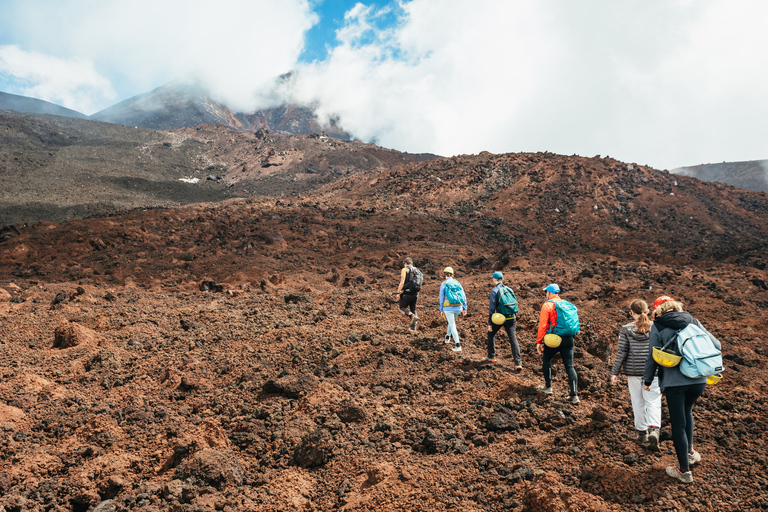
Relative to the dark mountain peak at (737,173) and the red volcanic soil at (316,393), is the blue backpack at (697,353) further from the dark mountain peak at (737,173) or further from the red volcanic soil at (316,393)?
the dark mountain peak at (737,173)

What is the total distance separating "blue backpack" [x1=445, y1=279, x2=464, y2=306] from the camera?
6617 millimetres

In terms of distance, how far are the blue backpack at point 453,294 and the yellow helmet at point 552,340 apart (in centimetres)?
188

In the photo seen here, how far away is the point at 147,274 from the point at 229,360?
25.9 feet

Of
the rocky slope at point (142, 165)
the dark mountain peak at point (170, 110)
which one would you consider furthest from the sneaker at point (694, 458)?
the dark mountain peak at point (170, 110)

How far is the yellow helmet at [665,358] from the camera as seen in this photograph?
3.49 metres

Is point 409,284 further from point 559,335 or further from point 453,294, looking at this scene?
point 559,335

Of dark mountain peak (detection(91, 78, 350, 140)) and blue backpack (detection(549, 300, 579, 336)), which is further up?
dark mountain peak (detection(91, 78, 350, 140))

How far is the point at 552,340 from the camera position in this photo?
4902 millimetres

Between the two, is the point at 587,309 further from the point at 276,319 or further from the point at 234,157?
the point at 234,157

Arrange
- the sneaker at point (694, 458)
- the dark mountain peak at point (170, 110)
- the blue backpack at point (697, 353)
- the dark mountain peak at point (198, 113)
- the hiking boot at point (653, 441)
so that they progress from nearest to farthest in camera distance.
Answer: the blue backpack at point (697, 353) → the sneaker at point (694, 458) → the hiking boot at point (653, 441) → the dark mountain peak at point (170, 110) → the dark mountain peak at point (198, 113)

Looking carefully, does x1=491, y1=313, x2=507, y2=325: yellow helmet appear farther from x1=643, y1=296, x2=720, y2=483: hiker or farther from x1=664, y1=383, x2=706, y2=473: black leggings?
x1=664, y1=383, x2=706, y2=473: black leggings

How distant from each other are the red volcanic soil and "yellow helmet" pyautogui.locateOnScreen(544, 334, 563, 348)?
78 cm

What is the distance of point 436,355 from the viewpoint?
668 centimetres

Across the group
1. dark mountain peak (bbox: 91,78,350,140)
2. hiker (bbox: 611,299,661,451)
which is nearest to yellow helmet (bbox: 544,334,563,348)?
hiker (bbox: 611,299,661,451)
